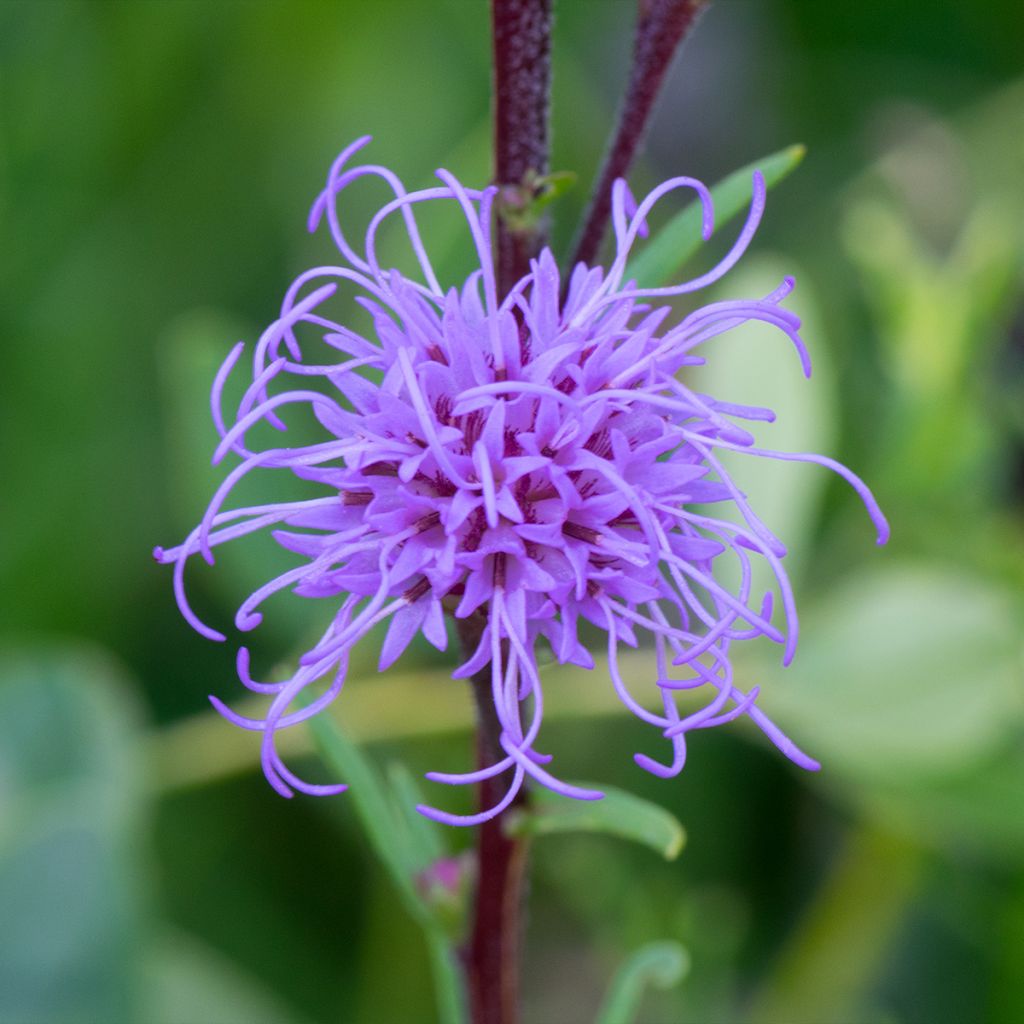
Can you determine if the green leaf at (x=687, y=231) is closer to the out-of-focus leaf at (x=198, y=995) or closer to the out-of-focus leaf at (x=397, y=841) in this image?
the out-of-focus leaf at (x=397, y=841)

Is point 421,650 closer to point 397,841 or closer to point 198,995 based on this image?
point 198,995

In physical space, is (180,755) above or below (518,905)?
below

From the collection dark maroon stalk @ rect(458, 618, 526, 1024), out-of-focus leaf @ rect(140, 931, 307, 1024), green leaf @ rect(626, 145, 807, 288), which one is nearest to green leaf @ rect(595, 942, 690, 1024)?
dark maroon stalk @ rect(458, 618, 526, 1024)

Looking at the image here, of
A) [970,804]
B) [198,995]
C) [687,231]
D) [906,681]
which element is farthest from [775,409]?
[198,995]

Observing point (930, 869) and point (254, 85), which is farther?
point (254, 85)

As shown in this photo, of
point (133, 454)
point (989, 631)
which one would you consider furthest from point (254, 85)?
point (989, 631)

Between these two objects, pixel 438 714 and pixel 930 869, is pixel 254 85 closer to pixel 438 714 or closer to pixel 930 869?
pixel 438 714
